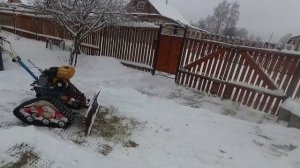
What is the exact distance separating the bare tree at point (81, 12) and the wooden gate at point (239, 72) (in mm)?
2616

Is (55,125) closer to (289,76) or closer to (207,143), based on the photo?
(207,143)

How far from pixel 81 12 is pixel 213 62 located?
14.1 feet

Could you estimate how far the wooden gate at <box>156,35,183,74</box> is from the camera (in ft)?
27.9

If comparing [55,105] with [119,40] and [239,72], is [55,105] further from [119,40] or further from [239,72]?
[119,40]

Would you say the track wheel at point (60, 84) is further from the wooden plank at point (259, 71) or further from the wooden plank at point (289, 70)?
the wooden plank at point (289, 70)

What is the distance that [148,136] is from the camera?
455 cm

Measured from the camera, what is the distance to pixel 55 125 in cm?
439

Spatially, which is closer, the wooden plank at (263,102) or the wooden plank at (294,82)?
the wooden plank at (294,82)

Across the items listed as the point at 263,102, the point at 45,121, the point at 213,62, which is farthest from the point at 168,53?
the point at 45,121

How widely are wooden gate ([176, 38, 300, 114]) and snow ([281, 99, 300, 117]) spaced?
360 millimetres

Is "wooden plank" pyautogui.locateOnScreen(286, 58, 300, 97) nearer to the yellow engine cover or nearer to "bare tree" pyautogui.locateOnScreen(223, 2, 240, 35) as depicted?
the yellow engine cover

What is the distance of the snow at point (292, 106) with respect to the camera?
5.66m

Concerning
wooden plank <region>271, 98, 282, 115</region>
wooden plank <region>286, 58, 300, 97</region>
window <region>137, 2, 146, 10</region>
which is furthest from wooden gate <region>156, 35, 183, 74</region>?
window <region>137, 2, 146, 10</region>

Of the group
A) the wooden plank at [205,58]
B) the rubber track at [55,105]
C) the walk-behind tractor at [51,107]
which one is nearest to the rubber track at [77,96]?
the walk-behind tractor at [51,107]
